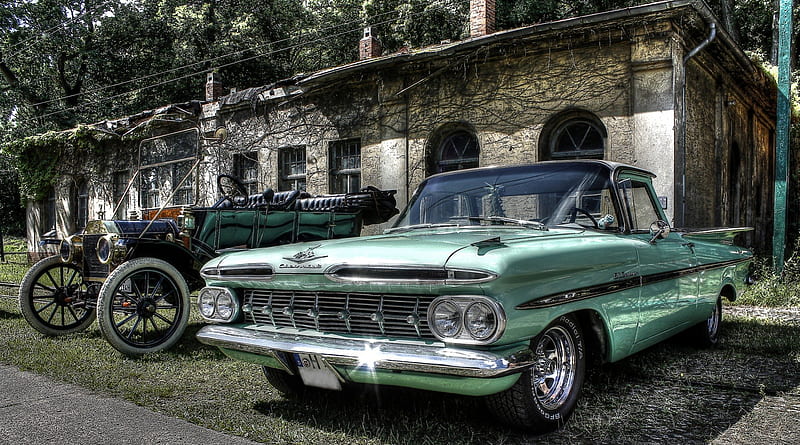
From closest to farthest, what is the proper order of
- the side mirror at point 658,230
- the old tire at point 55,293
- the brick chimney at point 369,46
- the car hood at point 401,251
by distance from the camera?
1. the car hood at point 401,251
2. the side mirror at point 658,230
3. the old tire at point 55,293
4. the brick chimney at point 369,46

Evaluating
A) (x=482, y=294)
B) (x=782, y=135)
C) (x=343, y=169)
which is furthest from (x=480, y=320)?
(x=343, y=169)

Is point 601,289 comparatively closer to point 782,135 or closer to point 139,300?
point 139,300

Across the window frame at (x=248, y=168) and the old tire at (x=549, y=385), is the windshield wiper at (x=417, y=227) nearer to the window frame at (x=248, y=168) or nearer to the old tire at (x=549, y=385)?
the old tire at (x=549, y=385)

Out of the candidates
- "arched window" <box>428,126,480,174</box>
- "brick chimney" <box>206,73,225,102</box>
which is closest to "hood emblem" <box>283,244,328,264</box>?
"arched window" <box>428,126,480,174</box>

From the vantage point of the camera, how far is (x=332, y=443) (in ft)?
9.97

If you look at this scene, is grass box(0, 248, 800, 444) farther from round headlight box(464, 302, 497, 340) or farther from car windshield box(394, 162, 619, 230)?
car windshield box(394, 162, 619, 230)

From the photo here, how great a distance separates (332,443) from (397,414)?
0.57 metres

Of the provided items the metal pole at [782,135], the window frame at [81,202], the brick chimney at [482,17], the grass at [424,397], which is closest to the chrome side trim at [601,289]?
the grass at [424,397]

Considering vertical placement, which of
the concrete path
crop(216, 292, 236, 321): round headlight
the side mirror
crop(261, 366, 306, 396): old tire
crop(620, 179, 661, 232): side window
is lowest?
the concrete path

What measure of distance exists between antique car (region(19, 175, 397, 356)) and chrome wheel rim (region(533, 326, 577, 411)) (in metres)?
3.62

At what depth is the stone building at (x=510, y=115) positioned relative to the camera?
930 centimetres

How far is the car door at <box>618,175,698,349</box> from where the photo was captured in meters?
3.79

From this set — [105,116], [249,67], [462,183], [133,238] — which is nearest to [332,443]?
[462,183]

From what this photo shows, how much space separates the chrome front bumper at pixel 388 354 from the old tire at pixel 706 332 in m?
3.11
